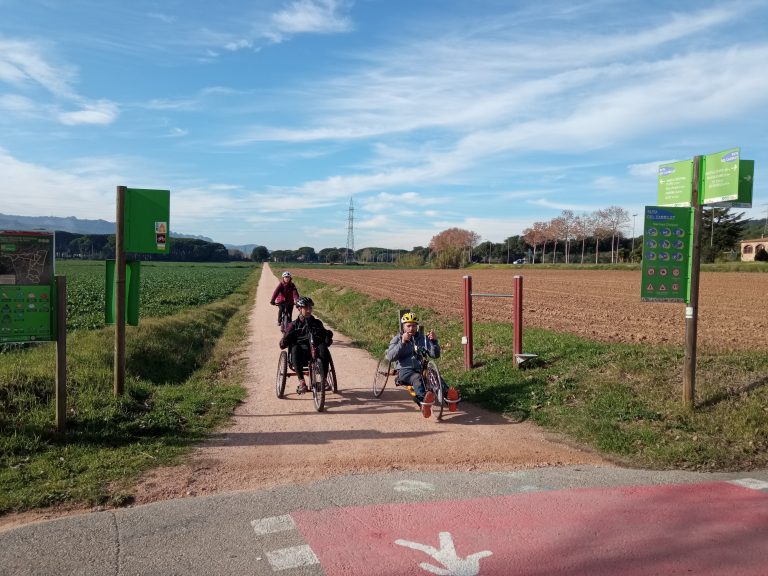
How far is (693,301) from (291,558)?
593 cm

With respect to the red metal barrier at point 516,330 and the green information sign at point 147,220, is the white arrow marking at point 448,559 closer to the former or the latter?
the green information sign at point 147,220

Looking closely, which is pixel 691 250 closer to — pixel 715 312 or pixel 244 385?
pixel 244 385

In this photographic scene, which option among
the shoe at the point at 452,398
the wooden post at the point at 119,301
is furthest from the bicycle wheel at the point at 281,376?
the shoe at the point at 452,398

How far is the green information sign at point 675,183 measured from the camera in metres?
7.21

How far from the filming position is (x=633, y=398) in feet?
24.5

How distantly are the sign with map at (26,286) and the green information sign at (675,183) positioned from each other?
736 cm

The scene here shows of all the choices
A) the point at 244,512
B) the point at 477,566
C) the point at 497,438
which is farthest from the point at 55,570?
the point at 497,438

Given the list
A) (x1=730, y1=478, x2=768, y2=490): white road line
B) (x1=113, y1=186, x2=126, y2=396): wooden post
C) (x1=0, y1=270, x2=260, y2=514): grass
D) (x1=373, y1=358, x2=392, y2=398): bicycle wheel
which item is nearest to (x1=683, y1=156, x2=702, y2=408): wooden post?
(x1=730, y1=478, x2=768, y2=490): white road line

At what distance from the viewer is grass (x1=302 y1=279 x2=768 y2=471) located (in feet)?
20.1

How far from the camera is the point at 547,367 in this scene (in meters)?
9.38

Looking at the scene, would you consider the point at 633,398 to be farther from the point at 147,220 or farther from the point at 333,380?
the point at 147,220

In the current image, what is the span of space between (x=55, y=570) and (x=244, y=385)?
623 centimetres

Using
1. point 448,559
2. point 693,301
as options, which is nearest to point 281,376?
point 448,559

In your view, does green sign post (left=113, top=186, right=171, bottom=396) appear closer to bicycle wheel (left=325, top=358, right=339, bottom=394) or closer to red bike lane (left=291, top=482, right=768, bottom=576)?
bicycle wheel (left=325, top=358, right=339, bottom=394)
